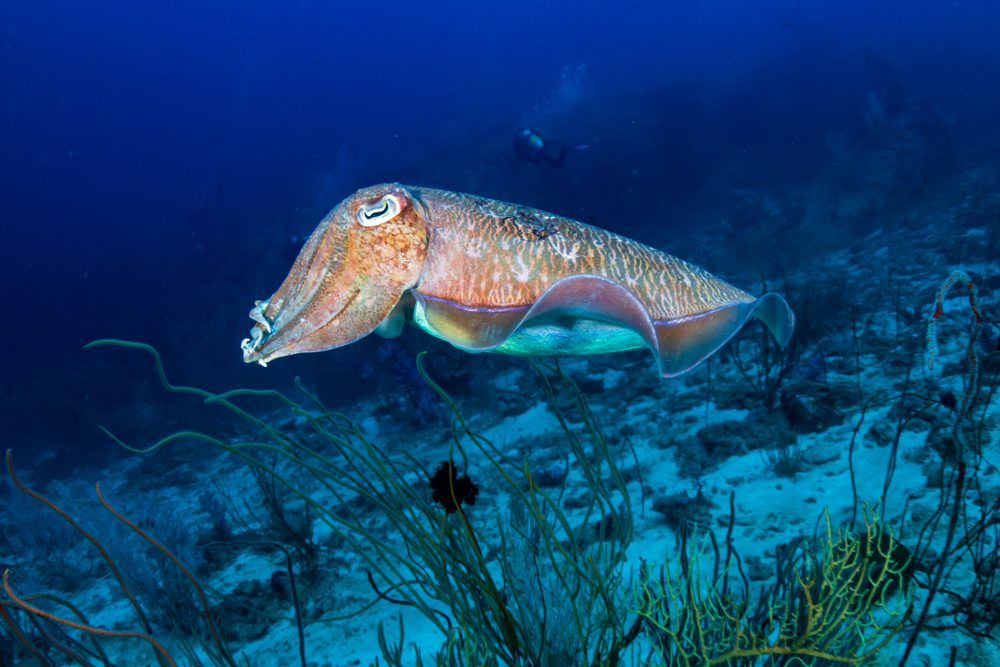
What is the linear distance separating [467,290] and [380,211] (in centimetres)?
50

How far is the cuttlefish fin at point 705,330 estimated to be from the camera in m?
2.02

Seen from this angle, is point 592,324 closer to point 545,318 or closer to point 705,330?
point 545,318

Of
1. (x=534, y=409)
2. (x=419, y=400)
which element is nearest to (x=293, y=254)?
(x=419, y=400)

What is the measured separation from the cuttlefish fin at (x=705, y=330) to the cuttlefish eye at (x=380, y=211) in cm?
120

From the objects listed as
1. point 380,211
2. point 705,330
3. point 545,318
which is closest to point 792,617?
point 705,330

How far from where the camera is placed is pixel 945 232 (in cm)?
1245

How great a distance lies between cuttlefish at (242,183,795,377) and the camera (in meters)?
2.13

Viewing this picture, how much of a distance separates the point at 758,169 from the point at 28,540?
88.9ft

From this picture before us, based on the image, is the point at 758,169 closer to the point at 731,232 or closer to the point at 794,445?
the point at 731,232

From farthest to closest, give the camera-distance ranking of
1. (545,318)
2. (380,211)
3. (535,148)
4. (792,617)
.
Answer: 1. (535,148)
2. (792,617)
3. (380,211)
4. (545,318)

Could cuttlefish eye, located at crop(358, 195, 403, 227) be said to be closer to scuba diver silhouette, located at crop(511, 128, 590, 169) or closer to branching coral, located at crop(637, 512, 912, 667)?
branching coral, located at crop(637, 512, 912, 667)

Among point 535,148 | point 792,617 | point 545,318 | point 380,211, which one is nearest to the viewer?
point 545,318

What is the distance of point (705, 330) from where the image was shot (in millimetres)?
2195

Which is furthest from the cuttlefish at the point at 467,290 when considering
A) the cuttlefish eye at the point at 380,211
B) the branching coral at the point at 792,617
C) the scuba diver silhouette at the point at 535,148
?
the scuba diver silhouette at the point at 535,148
